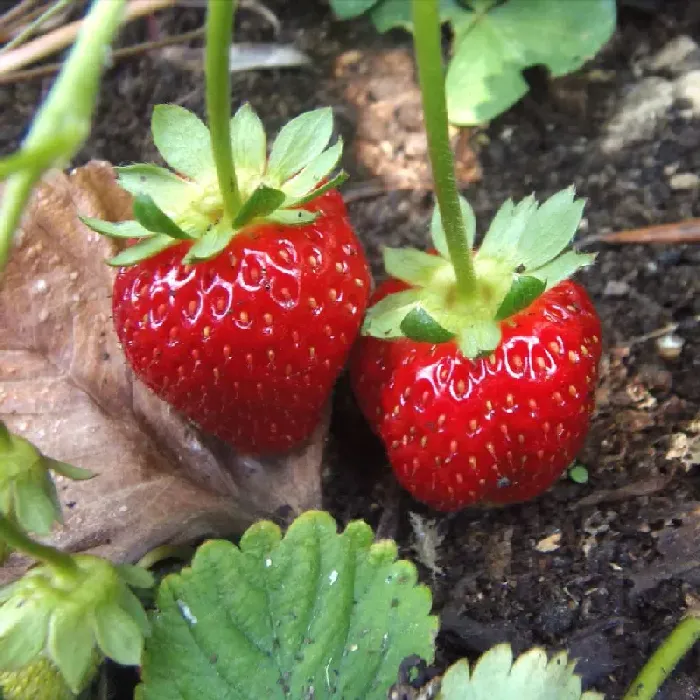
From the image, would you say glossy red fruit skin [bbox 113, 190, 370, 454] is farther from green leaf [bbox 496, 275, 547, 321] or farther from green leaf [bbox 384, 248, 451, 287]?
green leaf [bbox 496, 275, 547, 321]

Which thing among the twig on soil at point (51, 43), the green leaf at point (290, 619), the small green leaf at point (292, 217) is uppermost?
the twig on soil at point (51, 43)

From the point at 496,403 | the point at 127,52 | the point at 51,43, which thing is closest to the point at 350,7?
the point at 127,52

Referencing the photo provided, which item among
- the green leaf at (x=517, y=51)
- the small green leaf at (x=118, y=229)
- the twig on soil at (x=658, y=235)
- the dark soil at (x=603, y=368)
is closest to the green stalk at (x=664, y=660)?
the dark soil at (x=603, y=368)

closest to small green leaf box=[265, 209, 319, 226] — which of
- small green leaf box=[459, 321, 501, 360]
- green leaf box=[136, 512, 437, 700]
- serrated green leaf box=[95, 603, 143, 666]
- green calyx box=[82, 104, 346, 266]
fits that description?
green calyx box=[82, 104, 346, 266]

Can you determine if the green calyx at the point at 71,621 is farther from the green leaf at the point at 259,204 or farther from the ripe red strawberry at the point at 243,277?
the green leaf at the point at 259,204

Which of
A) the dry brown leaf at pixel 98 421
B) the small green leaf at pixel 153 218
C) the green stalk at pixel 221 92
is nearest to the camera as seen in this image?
the green stalk at pixel 221 92

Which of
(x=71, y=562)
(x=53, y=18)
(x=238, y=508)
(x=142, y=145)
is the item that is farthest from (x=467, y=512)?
(x=53, y=18)
